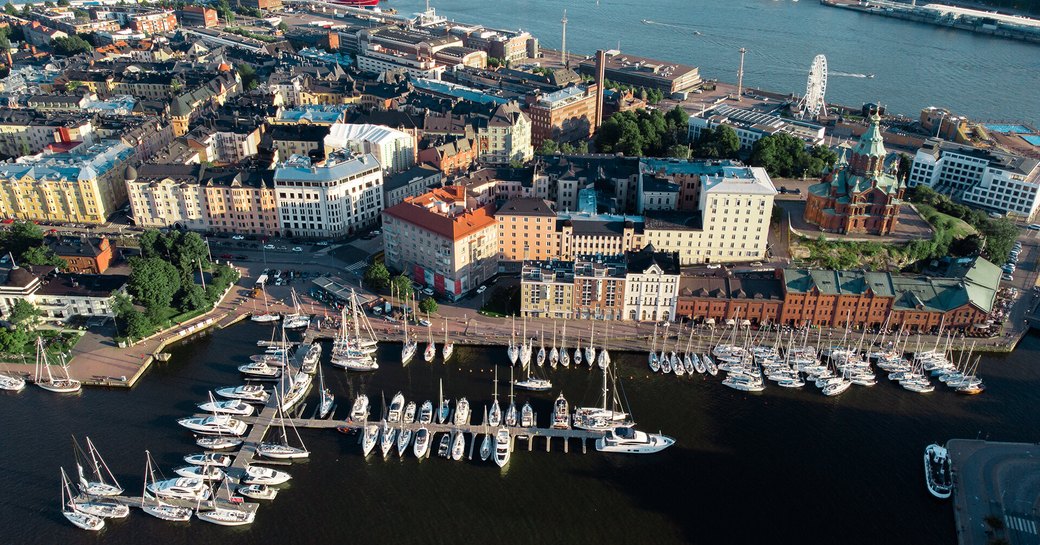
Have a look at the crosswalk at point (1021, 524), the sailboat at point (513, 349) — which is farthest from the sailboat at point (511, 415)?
the crosswalk at point (1021, 524)

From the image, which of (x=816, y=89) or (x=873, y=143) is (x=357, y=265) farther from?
(x=816, y=89)

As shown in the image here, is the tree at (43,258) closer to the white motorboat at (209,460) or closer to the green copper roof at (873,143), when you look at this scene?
the white motorboat at (209,460)

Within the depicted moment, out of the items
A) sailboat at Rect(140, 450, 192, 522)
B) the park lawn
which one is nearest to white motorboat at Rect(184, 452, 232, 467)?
sailboat at Rect(140, 450, 192, 522)

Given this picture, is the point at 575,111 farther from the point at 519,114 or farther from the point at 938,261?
the point at 938,261

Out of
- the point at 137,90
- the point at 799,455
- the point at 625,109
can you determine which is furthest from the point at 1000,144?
the point at 137,90

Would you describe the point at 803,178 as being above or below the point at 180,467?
above

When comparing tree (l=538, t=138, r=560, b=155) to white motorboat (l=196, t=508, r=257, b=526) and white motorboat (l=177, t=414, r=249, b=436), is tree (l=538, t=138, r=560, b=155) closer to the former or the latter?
white motorboat (l=177, t=414, r=249, b=436)
